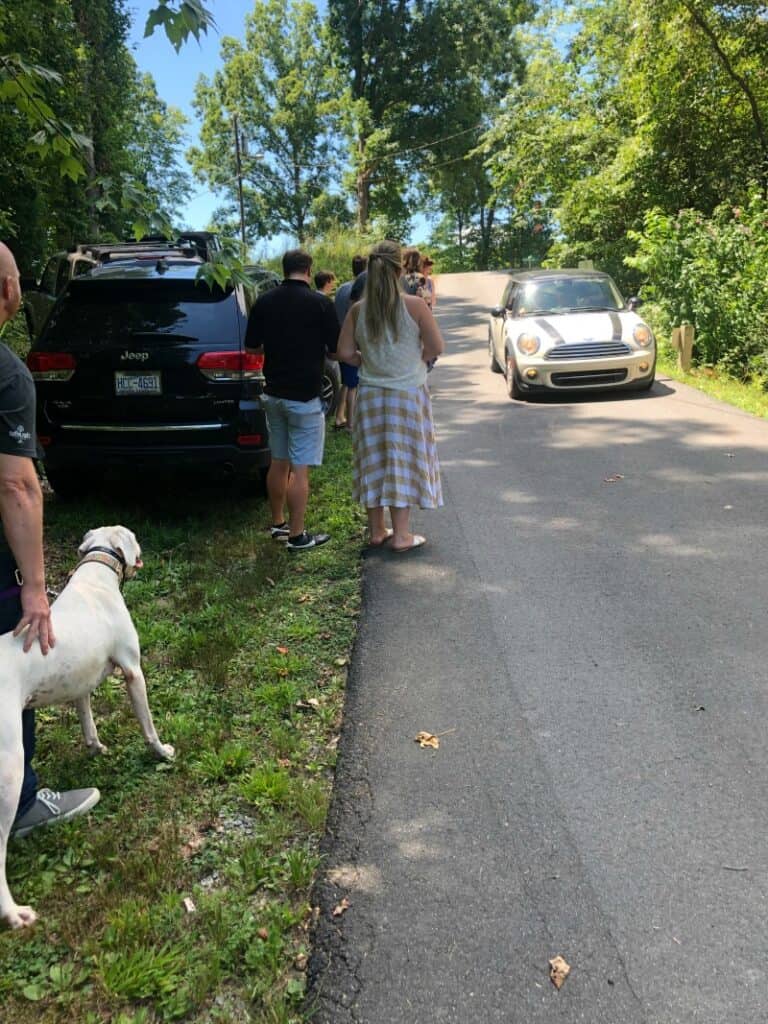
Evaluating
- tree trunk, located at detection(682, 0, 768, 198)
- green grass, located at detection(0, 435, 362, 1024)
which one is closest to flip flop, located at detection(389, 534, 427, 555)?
green grass, located at detection(0, 435, 362, 1024)

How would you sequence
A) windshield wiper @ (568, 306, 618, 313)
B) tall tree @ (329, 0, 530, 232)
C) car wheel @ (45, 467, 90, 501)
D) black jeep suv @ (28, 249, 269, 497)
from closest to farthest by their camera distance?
1. black jeep suv @ (28, 249, 269, 497)
2. car wheel @ (45, 467, 90, 501)
3. windshield wiper @ (568, 306, 618, 313)
4. tall tree @ (329, 0, 530, 232)

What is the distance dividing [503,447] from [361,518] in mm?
2763

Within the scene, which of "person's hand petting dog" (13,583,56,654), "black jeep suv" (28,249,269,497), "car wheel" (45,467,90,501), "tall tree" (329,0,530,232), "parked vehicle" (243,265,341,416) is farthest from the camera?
"tall tree" (329,0,530,232)

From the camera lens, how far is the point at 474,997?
210cm

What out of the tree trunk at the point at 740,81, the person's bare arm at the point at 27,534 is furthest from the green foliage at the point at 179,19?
the tree trunk at the point at 740,81

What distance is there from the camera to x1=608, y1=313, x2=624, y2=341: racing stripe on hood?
1084cm

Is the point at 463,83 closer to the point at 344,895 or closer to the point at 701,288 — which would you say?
the point at 701,288

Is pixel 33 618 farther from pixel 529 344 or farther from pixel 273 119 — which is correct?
pixel 273 119

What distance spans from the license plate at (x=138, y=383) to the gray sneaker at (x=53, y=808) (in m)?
3.43

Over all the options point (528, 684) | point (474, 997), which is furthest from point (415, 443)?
point (474, 997)

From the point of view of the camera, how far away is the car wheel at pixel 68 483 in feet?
20.8

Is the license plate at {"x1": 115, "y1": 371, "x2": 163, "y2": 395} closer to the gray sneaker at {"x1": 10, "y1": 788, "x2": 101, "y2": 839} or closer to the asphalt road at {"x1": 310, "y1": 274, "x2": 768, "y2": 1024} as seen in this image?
the asphalt road at {"x1": 310, "y1": 274, "x2": 768, "y2": 1024}

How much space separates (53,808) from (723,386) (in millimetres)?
10687

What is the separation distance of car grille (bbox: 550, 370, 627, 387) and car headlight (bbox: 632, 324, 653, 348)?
49cm
